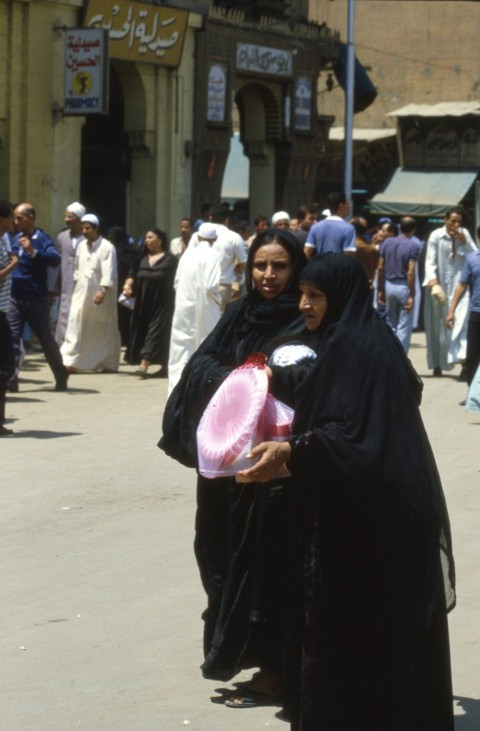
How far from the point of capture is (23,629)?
627 cm

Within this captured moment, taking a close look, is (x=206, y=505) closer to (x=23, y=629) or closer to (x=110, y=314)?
(x=23, y=629)

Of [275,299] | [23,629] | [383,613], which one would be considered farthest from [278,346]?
[23,629]

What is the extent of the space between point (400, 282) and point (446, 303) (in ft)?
2.99

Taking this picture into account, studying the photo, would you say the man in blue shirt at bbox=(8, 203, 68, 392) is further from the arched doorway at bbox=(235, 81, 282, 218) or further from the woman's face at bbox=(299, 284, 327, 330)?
the arched doorway at bbox=(235, 81, 282, 218)

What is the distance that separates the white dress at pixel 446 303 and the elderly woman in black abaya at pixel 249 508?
1122cm

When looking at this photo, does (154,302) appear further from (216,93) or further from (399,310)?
(216,93)

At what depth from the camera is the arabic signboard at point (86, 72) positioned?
21.7 meters

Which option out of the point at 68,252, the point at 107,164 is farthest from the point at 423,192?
the point at 68,252

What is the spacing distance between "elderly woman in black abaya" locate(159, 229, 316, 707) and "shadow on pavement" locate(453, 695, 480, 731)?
589 millimetres

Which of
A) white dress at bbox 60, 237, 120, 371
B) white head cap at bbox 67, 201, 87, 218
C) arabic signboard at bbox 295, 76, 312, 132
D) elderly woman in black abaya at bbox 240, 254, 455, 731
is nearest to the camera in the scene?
elderly woman in black abaya at bbox 240, 254, 455, 731

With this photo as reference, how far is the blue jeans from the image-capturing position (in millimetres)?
17703

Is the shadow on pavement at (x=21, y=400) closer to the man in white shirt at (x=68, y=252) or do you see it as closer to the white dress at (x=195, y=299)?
the white dress at (x=195, y=299)

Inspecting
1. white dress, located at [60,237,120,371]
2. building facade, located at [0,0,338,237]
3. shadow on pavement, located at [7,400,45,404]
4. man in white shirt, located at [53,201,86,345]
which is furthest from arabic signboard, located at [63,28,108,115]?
shadow on pavement, located at [7,400,45,404]

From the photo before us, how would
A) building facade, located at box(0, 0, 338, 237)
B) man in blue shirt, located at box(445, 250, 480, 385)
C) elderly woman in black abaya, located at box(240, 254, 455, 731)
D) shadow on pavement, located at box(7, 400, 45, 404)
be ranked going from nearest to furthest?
elderly woman in black abaya, located at box(240, 254, 455, 731) → man in blue shirt, located at box(445, 250, 480, 385) → shadow on pavement, located at box(7, 400, 45, 404) → building facade, located at box(0, 0, 338, 237)
